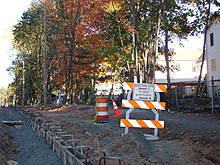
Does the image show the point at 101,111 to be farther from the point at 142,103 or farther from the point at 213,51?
the point at 213,51

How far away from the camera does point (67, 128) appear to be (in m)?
14.2

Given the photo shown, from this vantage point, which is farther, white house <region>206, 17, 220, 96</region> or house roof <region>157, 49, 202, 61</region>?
house roof <region>157, 49, 202, 61</region>

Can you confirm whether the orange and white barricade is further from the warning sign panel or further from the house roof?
the house roof

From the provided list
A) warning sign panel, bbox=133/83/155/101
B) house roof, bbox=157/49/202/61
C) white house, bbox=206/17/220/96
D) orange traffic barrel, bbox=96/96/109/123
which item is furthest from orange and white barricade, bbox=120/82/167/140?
house roof, bbox=157/49/202/61

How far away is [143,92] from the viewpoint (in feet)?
33.3

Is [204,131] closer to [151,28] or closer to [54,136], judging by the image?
[54,136]

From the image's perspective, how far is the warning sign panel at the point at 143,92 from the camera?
399 inches

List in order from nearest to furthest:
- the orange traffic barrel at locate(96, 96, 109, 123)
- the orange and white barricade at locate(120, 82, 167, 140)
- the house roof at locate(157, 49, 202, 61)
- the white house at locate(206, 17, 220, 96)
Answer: the orange and white barricade at locate(120, 82, 167, 140) → the orange traffic barrel at locate(96, 96, 109, 123) → the white house at locate(206, 17, 220, 96) → the house roof at locate(157, 49, 202, 61)

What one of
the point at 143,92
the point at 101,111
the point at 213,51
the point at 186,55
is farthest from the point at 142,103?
the point at 186,55

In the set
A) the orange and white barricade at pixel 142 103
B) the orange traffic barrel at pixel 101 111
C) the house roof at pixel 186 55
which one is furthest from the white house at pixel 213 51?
the orange and white barricade at pixel 142 103

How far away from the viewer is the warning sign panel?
1012cm

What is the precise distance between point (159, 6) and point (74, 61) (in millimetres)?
16357

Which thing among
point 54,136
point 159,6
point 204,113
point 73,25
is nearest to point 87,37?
point 73,25

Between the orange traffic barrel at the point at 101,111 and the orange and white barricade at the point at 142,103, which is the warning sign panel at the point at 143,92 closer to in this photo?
the orange and white barricade at the point at 142,103
